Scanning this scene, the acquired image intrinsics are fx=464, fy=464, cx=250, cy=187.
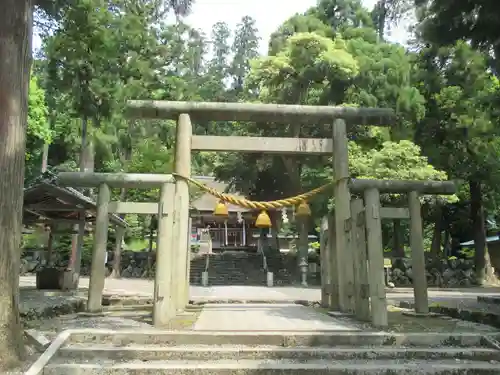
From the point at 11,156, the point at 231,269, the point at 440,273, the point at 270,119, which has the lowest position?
the point at 440,273

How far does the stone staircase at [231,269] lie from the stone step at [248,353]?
19.0 m

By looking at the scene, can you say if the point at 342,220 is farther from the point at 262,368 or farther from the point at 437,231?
the point at 437,231

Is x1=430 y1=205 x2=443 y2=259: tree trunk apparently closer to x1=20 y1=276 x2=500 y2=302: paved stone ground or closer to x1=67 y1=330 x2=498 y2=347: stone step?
x1=20 y1=276 x2=500 y2=302: paved stone ground

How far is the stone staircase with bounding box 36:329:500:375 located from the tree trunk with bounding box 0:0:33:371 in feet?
1.92

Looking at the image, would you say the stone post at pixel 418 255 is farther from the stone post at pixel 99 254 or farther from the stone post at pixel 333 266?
the stone post at pixel 99 254

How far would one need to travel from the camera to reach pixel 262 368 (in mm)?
4965

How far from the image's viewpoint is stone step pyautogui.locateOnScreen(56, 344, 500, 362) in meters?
5.43

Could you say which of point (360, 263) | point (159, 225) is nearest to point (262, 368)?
point (159, 225)

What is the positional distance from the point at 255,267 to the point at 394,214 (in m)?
19.5

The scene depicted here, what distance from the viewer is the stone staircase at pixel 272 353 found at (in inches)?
197

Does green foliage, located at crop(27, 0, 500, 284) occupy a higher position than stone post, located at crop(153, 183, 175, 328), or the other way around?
green foliage, located at crop(27, 0, 500, 284)

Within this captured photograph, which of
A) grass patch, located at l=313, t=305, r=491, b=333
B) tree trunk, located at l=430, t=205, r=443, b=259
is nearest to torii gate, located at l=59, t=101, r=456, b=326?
grass patch, located at l=313, t=305, r=491, b=333

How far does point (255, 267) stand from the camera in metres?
27.6

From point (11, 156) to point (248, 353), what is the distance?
11.7 ft
